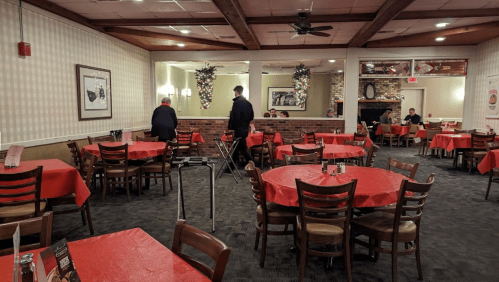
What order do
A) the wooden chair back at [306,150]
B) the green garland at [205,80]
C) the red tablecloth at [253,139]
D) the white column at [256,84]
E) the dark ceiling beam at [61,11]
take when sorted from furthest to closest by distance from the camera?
the green garland at [205,80] < the white column at [256,84] < the red tablecloth at [253,139] < the dark ceiling beam at [61,11] < the wooden chair back at [306,150]

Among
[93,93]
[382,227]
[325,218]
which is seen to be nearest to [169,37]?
[93,93]

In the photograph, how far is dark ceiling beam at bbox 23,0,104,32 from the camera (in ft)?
17.6

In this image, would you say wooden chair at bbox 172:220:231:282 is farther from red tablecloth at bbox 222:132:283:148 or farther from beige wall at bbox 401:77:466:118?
beige wall at bbox 401:77:466:118

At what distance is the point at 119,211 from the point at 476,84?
9445 millimetres

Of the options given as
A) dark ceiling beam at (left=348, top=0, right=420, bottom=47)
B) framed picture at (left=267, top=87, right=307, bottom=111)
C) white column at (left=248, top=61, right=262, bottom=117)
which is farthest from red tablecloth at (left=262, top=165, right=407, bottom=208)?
framed picture at (left=267, top=87, right=307, bottom=111)

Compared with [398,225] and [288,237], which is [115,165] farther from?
[398,225]

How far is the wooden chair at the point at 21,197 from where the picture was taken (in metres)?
3.05

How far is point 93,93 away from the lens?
700cm

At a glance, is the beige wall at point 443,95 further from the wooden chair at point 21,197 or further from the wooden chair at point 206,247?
the wooden chair at point 206,247

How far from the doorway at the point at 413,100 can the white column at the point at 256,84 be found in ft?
27.6

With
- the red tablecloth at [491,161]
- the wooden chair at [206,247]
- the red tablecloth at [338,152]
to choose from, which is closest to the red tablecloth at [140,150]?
the red tablecloth at [338,152]

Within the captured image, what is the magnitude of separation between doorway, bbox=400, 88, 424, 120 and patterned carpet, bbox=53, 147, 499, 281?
915cm

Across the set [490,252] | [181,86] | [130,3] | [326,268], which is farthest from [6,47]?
[181,86]

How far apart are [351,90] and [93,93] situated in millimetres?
6559
